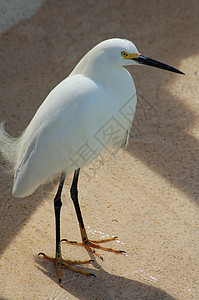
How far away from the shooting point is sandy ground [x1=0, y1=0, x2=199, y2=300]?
96.8 inches

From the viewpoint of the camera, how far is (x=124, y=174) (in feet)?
10.8

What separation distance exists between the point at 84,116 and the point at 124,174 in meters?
1.20

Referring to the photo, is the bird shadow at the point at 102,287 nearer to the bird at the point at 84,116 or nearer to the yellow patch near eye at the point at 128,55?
the bird at the point at 84,116

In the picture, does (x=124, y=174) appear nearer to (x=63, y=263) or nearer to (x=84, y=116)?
(x=63, y=263)

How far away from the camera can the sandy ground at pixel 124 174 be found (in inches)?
96.8

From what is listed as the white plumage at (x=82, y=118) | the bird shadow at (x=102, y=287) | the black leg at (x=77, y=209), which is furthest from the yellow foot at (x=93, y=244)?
the white plumage at (x=82, y=118)

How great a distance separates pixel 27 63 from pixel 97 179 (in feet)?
6.91

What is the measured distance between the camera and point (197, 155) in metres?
3.38

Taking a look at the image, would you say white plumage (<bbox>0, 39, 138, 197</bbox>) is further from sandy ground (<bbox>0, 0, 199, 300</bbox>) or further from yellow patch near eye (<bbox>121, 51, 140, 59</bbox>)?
sandy ground (<bbox>0, 0, 199, 300</bbox>)

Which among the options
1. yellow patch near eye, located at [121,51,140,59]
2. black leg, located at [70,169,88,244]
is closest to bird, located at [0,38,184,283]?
yellow patch near eye, located at [121,51,140,59]

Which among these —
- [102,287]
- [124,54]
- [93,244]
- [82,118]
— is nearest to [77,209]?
[93,244]

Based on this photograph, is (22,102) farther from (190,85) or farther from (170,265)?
(170,265)

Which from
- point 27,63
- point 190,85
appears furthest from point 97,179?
point 27,63

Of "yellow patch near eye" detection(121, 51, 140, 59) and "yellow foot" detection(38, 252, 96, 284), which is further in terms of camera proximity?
"yellow foot" detection(38, 252, 96, 284)
